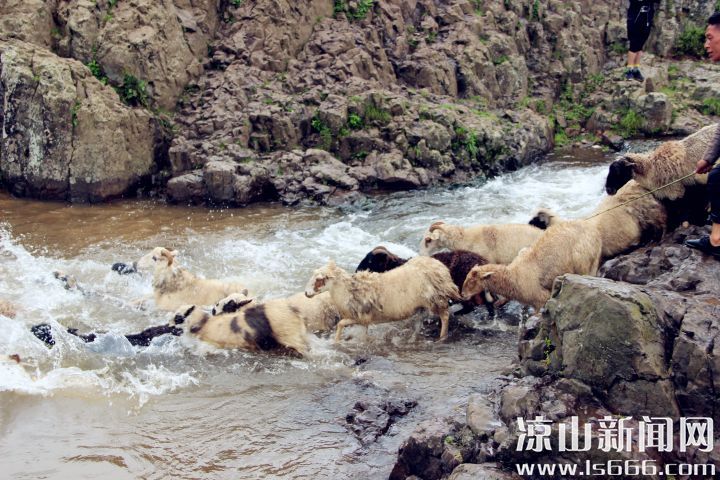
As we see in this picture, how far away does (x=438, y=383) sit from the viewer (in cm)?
694

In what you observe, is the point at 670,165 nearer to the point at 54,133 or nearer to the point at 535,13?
the point at 54,133

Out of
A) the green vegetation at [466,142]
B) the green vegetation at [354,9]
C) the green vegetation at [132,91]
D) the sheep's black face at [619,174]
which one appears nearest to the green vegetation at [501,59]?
the green vegetation at [354,9]

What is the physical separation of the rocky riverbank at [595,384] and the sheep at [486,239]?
12.7ft

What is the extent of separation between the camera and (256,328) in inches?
315

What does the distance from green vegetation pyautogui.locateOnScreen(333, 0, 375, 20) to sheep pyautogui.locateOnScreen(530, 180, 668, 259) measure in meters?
13.0

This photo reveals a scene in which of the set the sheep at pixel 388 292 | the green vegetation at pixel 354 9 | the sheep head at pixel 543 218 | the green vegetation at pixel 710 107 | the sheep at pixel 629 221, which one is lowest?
the sheep at pixel 388 292

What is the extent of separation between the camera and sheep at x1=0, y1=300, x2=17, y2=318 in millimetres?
8695

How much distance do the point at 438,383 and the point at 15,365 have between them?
16.2 ft

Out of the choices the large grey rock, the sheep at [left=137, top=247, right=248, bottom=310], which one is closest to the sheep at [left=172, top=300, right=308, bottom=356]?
the sheep at [left=137, top=247, right=248, bottom=310]

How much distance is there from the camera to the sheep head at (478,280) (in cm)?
802

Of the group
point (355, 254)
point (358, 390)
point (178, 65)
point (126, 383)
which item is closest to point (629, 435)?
point (358, 390)

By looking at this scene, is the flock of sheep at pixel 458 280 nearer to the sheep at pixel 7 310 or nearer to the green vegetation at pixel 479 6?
the sheep at pixel 7 310

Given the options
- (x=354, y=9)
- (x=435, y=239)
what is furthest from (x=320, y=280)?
(x=354, y=9)

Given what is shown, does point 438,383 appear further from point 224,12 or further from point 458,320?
point 224,12
